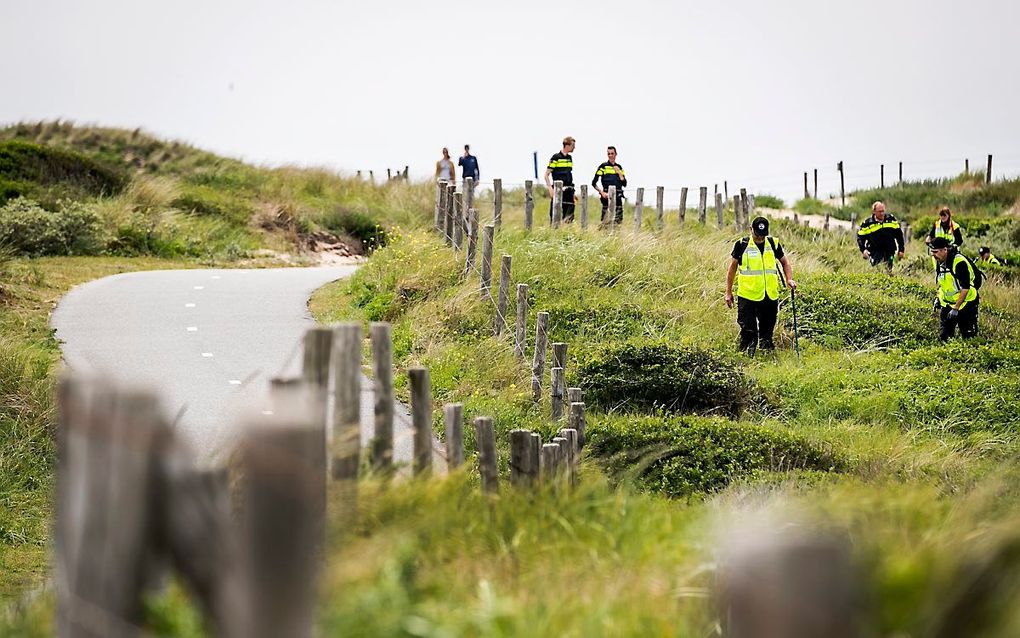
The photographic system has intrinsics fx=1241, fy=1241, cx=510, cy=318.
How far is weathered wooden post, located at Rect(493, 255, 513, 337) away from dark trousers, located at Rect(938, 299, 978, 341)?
6.66 m

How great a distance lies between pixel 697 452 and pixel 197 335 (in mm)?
8538

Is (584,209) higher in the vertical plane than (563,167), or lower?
lower

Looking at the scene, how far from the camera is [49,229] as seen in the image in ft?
79.9

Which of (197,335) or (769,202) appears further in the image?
(769,202)

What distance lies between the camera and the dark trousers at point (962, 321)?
18172 millimetres

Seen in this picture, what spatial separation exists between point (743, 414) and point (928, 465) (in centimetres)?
268

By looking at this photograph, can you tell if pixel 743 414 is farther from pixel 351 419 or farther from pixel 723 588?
pixel 723 588

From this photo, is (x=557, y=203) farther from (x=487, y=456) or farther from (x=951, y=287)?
(x=487, y=456)

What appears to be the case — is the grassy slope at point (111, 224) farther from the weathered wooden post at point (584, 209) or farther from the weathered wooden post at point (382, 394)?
the weathered wooden post at point (584, 209)

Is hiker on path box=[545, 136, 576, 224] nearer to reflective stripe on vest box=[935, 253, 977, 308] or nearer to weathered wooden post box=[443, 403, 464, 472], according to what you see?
reflective stripe on vest box=[935, 253, 977, 308]

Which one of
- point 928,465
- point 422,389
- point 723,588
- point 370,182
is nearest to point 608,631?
point 723,588

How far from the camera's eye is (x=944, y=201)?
44562 mm

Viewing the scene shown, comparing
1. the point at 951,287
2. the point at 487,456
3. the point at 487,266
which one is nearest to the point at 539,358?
the point at 487,266

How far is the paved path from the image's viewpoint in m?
13.2
